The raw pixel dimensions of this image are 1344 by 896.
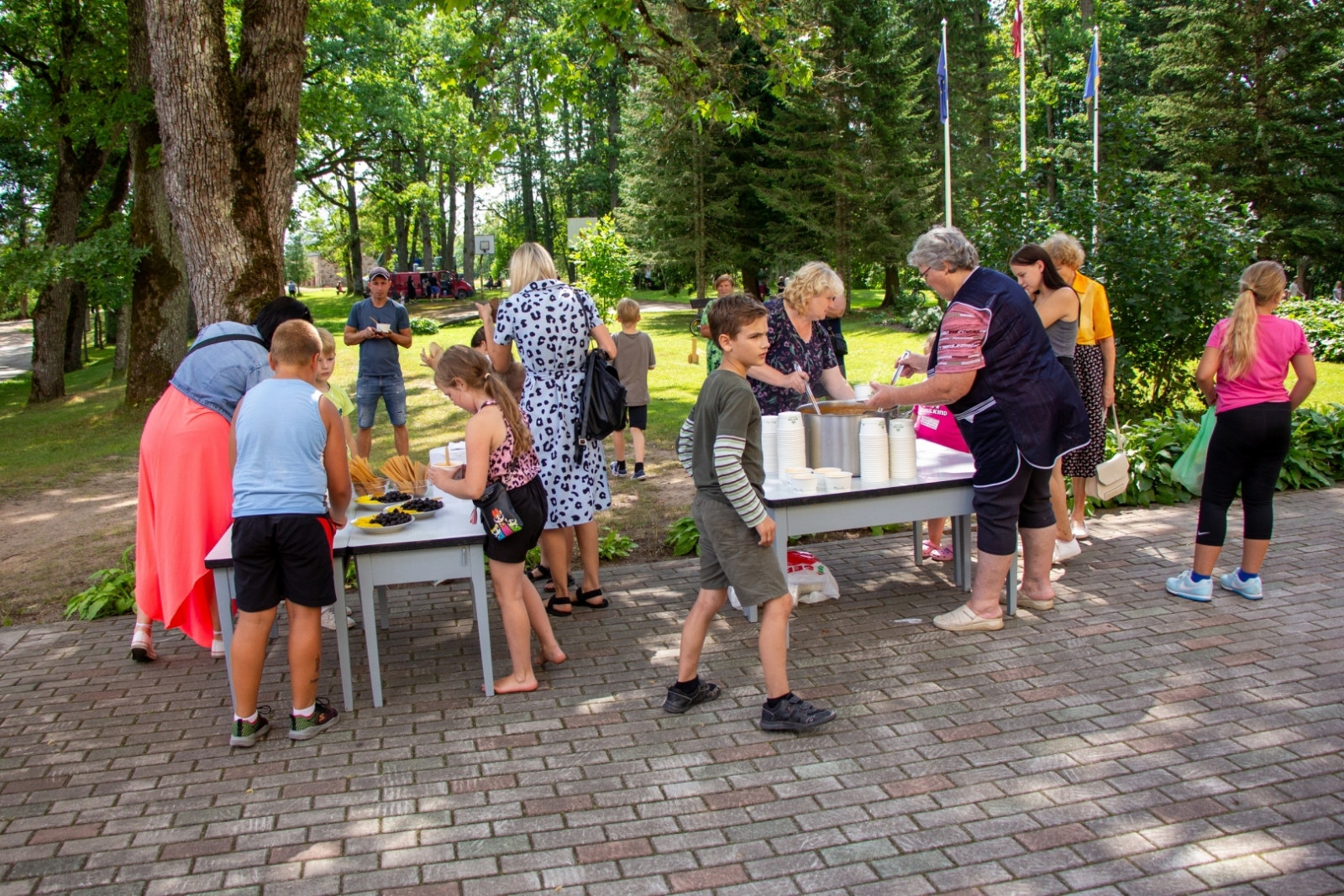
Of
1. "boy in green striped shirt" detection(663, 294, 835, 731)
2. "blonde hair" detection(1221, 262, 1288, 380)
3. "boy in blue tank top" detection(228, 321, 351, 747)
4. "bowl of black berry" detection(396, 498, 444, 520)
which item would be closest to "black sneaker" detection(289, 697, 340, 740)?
"boy in blue tank top" detection(228, 321, 351, 747)

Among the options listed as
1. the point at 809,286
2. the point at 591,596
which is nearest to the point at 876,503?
the point at 809,286

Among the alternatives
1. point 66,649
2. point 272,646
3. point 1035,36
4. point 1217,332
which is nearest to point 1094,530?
point 1217,332

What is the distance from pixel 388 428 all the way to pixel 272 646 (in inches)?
322

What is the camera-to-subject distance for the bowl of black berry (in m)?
5.00

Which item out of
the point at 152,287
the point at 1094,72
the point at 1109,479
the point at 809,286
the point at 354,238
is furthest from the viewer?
the point at 354,238

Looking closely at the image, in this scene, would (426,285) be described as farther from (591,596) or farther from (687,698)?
(687,698)

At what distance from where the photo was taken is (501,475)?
4594 millimetres

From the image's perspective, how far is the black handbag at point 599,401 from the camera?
219 inches

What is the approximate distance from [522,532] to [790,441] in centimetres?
→ 162

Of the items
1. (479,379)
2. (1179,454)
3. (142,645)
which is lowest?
(142,645)

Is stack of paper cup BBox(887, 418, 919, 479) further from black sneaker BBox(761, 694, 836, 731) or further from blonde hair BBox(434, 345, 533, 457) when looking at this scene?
blonde hair BBox(434, 345, 533, 457)

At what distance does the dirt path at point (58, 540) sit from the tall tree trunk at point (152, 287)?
4732 mm

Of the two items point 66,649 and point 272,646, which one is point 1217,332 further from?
point 66,649

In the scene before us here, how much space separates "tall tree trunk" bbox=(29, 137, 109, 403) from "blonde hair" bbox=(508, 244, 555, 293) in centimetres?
1587
